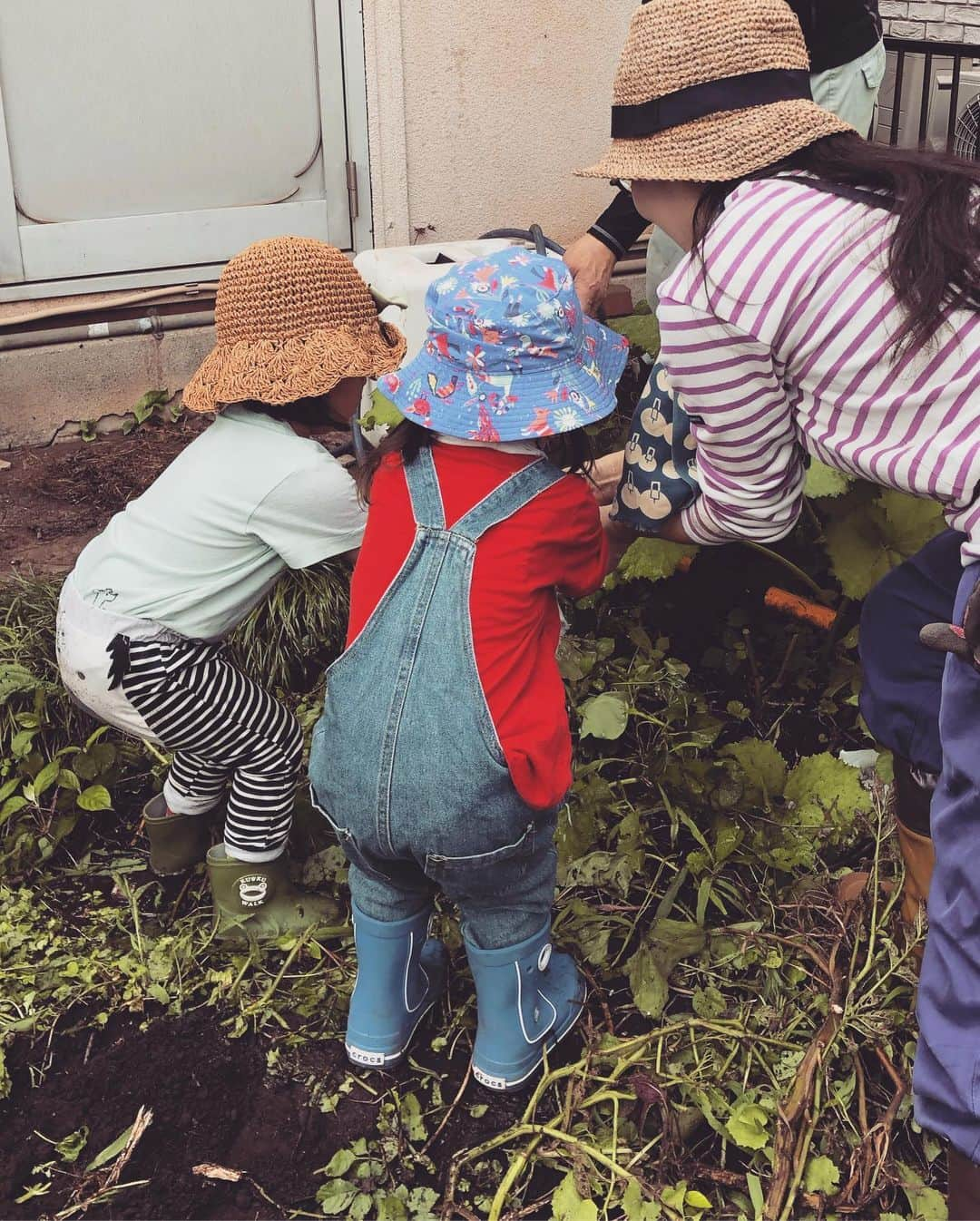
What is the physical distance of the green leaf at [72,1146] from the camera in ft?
7.31

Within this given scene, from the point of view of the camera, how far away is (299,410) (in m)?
2.48

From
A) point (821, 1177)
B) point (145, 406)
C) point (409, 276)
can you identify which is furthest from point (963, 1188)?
point (145, 406)

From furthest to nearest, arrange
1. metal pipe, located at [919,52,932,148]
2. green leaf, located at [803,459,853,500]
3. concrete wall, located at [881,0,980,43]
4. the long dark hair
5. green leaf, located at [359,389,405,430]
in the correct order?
metal pipe, located at [919,52,932,148] < concrete wall, located at [881,0,980,43] < green leaf, located at [359,389,405,430] < green leaf, located at [803,459,853,500] < the long dark hair

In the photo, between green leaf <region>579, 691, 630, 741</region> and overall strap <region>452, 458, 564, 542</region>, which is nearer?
overall strap <region>452, 458, 564, 542</region>

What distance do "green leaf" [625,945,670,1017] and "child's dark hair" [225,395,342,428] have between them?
1.19 metres

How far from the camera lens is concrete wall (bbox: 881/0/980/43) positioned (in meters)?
6.86

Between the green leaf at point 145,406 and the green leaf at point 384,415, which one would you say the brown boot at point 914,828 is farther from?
the green leaf at point 145,406

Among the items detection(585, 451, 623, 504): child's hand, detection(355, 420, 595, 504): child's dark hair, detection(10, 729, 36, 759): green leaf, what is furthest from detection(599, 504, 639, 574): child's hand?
detection(10, 729, 36, 759): green leaf

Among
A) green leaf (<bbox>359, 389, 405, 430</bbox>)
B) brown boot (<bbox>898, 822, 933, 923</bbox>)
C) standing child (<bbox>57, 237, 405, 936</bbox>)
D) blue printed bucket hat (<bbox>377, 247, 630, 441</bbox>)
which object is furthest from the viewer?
green leaf (<bbox>359, 389, 405, 430</bbox>)

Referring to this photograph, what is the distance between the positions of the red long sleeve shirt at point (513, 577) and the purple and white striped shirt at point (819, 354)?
0.31m


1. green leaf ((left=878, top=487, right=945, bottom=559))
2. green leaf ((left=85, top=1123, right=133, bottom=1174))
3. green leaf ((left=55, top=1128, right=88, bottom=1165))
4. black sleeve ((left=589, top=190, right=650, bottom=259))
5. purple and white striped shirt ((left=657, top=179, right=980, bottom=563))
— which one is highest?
purple and white striped shirt ((left=657, top=179, right=980, bottom=563))

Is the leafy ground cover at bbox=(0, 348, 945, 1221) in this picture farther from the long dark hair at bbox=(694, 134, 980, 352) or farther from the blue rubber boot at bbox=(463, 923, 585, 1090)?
the long dark hair at bbox=(694, 134, 980, 352)

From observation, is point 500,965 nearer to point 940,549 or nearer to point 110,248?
point 940,549

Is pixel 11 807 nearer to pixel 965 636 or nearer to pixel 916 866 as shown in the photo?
pixel 916 866
